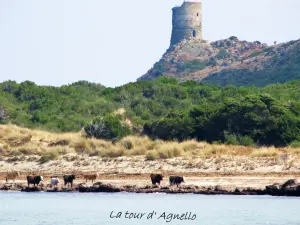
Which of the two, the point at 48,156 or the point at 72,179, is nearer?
the point at 72,179

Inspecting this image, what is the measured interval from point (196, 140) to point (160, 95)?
17.4 m

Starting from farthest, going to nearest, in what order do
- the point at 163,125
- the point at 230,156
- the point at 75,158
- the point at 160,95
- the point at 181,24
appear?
1. the point at 181,24
2. the point at 160,95
3. the point at 163,125
4. the point at 75,158
5. the point at 230,156

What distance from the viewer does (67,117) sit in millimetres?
57156

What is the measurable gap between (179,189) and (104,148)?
1137 cm

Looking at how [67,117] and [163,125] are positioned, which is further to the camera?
[67,117]

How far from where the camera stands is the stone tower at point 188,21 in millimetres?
129000

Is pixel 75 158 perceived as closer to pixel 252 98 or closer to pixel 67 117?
pixel 252 98

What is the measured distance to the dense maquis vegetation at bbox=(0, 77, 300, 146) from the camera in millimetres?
43812

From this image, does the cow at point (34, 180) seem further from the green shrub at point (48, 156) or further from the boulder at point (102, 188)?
the green shrub at point (48, 156)

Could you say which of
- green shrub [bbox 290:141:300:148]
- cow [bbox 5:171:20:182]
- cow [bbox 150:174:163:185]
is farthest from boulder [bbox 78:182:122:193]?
green shrub [bbox 290:141:300:148]

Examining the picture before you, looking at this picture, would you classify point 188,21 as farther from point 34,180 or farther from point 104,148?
point 34,180

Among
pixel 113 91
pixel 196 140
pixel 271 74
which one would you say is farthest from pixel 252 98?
pixel 271 74

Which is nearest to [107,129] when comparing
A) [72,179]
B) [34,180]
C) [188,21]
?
[34,180]

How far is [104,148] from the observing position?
4250 cm
